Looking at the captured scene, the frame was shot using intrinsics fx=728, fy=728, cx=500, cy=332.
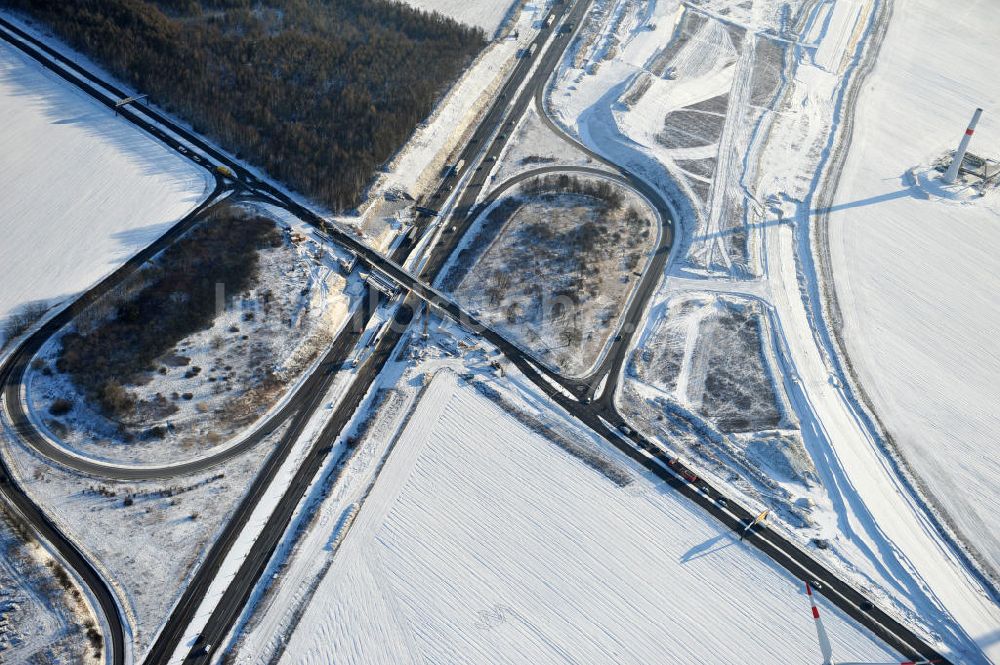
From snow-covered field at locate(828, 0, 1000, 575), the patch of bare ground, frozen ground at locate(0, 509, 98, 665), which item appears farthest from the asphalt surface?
snow-covered field at locate(828, 0, 1000, 575)

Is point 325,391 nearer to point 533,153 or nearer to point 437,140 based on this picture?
point 437,140

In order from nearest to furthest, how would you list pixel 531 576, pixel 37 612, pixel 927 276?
pixel 37 612 → pixel 531 576 → pixel 927 276

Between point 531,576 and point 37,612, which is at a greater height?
point 531,576

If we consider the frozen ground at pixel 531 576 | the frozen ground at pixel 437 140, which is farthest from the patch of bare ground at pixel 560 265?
the frozen ground at pixel 531 576

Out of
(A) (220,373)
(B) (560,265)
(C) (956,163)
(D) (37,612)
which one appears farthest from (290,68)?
(C) (956,163)

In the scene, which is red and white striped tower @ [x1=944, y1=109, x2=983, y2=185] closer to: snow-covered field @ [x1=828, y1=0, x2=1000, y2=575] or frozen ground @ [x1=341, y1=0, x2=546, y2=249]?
snow-covered field @ [x1=828, y1=0, x2=1000, y2=575]

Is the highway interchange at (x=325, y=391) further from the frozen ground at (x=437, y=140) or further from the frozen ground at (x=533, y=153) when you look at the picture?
the frozen ground at (x=437, y=140)
